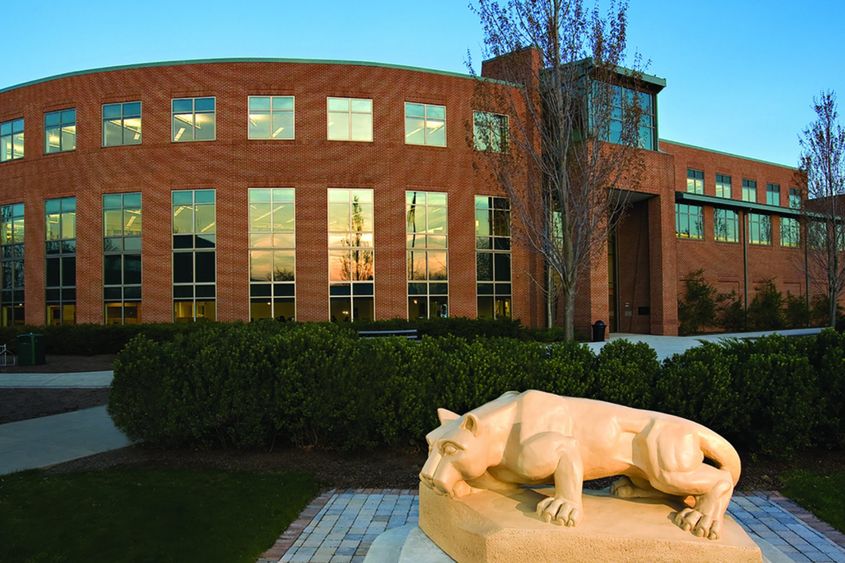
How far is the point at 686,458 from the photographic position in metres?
3.16

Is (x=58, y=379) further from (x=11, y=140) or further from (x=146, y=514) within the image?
(x=11, y=140)

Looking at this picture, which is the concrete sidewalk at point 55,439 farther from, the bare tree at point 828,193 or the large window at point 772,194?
the large window at point 772,194

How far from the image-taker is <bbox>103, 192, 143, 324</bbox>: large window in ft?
82.4

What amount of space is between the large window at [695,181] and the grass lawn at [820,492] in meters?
35.8

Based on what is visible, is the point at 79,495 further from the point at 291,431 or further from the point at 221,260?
the point at 221,260

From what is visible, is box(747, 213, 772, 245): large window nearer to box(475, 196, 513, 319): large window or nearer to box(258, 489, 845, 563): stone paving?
box(475, 196, 513, 319): large window

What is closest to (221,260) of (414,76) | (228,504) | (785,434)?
(414,76)

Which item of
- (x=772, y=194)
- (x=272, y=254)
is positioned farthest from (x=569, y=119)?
(x=772, y=194)

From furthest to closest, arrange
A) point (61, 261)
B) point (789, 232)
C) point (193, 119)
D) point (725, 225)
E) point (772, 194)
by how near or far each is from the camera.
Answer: point (772, 194), point (789, 232), point (725, 225), point (61, 261), point (193, 119)

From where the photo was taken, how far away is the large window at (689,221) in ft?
112

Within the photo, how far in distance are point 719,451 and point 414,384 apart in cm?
420

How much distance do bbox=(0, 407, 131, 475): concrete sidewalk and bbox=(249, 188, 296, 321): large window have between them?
14109 mm

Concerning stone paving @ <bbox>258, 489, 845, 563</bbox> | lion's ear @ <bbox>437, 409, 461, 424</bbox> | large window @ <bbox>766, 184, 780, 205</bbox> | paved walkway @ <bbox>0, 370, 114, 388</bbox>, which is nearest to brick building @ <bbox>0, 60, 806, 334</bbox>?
paved walkway @ <bbox>0, 370, 114, 388</bbox>

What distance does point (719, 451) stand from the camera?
10.7 feet
